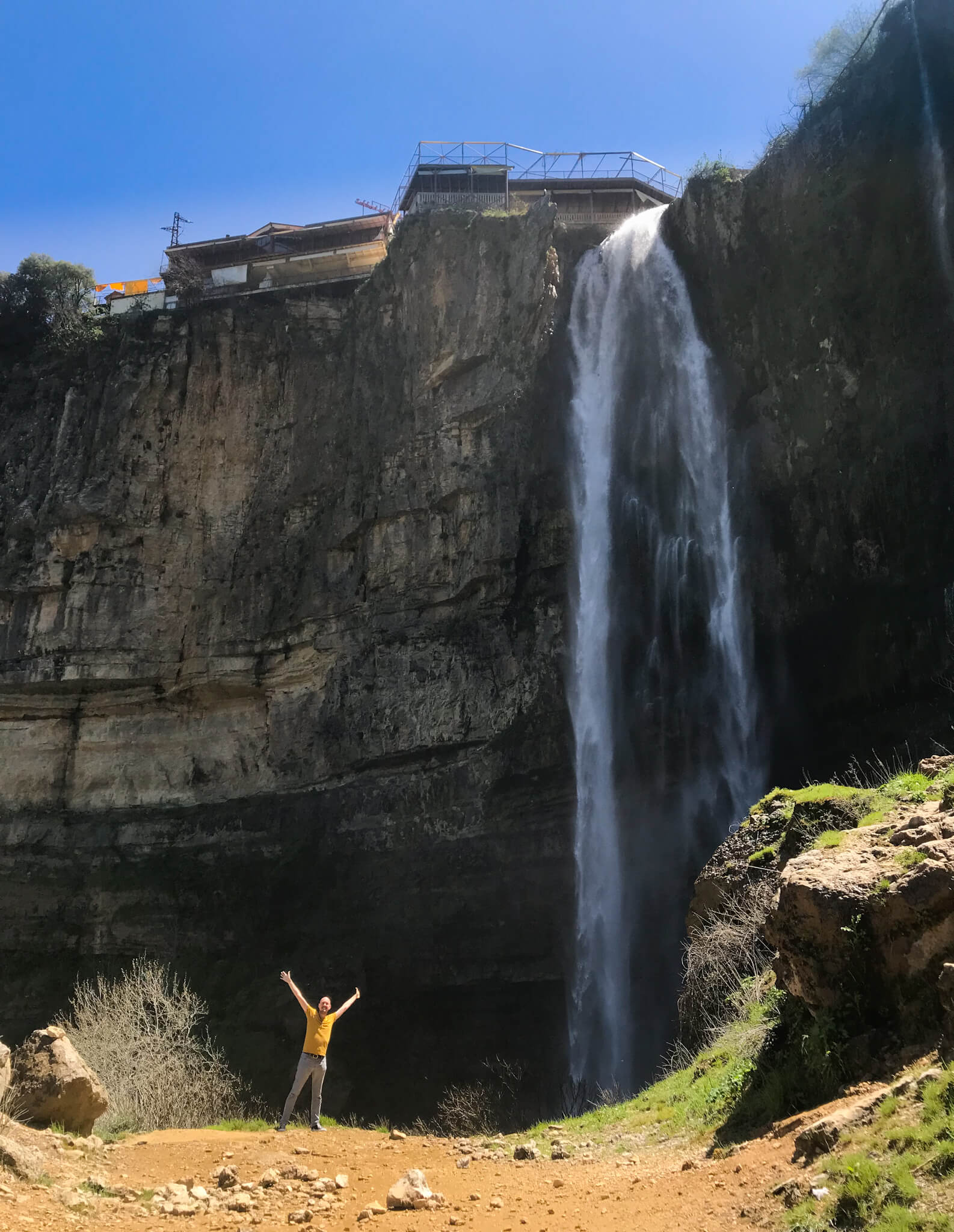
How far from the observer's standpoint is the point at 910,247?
2555 centimetres

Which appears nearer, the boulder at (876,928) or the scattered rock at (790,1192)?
the scattered rock at (790,1192)

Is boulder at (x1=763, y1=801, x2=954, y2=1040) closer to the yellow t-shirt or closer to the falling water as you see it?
the yellow t-shirt

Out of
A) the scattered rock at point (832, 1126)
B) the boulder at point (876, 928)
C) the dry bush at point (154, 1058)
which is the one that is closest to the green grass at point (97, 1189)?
the scattered rock at point (832, 1126)

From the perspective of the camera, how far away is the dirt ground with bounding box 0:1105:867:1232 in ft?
24.7

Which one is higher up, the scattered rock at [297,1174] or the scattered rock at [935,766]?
the scattered rock at [935,766]

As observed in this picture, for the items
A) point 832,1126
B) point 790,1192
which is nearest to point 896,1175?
point 790,1192

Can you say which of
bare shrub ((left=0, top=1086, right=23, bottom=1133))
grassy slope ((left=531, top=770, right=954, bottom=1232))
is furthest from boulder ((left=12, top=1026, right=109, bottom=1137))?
grassy slope ((left=531, top=770, right=954, bottom=1232))

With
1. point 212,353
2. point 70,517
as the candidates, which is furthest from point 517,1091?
point 212,353

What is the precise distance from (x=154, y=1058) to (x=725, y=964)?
43.2ft

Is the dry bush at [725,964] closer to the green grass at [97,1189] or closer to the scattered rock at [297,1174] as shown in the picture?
the scattered rock at [297,1174]

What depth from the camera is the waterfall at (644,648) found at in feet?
82.3

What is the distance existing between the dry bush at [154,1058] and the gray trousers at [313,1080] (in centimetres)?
446

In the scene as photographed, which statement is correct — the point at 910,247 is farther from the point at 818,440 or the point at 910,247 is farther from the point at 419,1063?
the point at 419,1063

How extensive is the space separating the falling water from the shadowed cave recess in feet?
0.36
